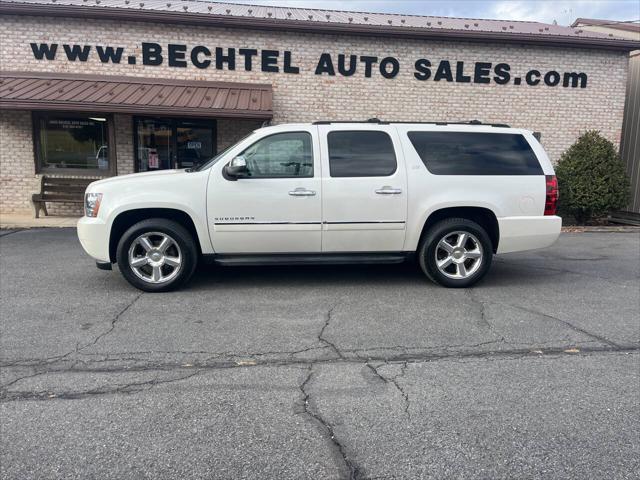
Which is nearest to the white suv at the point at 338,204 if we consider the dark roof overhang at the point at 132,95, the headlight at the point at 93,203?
the headlight at the point at 93,203

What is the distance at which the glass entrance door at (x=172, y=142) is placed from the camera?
12266 millimetres

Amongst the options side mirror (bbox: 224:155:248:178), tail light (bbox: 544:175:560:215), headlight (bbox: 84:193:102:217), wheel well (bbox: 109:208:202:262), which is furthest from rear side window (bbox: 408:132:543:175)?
headlight (bbox: 84:193:102:217)

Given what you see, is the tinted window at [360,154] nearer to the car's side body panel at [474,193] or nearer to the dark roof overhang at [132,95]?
the car's side body panel at [474,193]

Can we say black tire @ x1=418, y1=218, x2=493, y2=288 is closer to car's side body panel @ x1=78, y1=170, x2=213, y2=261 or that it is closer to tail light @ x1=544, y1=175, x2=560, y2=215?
tail light @ x1=544, y1=175, x2=560, y2=215

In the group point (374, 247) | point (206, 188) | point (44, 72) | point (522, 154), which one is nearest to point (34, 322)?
point (206, 188)

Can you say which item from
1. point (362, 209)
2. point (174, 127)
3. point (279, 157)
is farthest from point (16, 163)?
point (362, 209)

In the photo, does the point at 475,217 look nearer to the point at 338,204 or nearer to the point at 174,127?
the point at 338,204

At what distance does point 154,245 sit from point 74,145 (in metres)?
7.76

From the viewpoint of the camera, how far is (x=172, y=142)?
40.5 ft

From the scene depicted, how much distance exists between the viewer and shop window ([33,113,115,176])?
1214 centimetres

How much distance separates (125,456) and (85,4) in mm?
11980

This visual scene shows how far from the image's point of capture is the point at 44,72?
461 inches

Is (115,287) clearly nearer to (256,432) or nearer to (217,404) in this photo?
(217,404)

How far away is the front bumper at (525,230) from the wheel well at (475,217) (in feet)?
0.30
